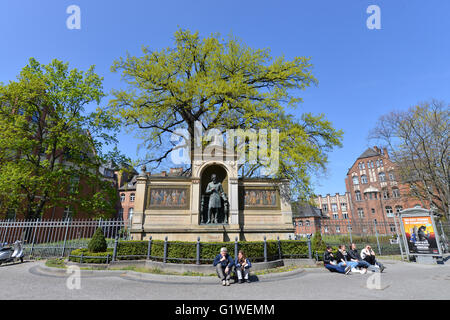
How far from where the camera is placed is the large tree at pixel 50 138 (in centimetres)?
1878

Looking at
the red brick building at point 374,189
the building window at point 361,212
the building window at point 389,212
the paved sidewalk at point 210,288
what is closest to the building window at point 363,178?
the red brick building at point 374,189

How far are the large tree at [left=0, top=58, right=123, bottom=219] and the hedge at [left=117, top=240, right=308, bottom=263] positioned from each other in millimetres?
12106

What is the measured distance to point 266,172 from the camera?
1406cm

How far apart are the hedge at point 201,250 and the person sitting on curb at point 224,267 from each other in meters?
1.16

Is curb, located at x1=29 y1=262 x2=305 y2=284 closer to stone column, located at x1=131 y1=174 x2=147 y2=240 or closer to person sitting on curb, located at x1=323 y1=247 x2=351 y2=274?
person sitting on curb, located at x1=323 y1=247 x2=351 y2=274

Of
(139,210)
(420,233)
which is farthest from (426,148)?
(139,210)

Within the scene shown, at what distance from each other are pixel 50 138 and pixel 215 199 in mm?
17795

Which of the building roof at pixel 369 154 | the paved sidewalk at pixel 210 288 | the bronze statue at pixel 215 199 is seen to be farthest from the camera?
the building roof at pixel 369 154

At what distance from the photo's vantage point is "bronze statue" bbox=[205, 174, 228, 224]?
1265cm

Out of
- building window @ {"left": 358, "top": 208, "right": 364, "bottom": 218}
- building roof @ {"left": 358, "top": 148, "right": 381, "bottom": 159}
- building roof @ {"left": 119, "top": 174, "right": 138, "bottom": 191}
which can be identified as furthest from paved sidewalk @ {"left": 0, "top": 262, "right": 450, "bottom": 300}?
building roof @ {"left": 358, "top": 148, "right": 381, "bottom": 159}

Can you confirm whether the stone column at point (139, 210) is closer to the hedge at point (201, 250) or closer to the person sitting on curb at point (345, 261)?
the hedge at point (201, 250)

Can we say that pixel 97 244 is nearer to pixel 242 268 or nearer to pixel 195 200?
pixel 195 200
